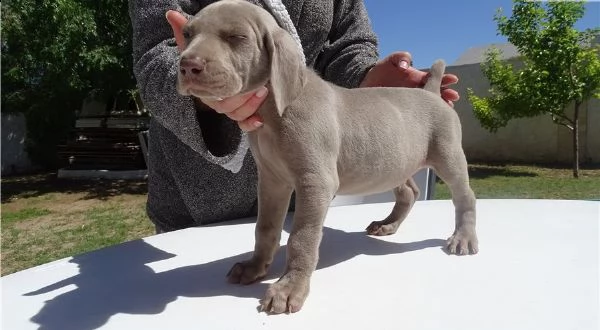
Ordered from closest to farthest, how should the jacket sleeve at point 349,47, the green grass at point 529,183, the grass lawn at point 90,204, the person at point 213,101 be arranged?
the person at point 213,101
the jacket sleeve at point 349,47
the grass lawn at point 90,204
the green grass at point 529,183

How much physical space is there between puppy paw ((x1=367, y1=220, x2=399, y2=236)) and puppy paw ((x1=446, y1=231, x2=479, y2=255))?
0.66ft

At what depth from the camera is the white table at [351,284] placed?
0.95 metres

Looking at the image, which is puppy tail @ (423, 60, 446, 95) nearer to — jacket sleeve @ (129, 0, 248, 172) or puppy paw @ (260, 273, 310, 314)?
jacket sleeve @ (129, 0, 248, 172)

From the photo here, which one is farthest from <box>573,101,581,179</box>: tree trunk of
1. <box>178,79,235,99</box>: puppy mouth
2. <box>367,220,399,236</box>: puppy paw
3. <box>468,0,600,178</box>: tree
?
<box>178,79,235,99</box>: puppy mouth

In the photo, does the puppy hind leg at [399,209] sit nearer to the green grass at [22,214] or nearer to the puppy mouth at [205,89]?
the puppy mouth at [205,89]

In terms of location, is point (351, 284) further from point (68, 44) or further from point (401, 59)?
point (68, 44)

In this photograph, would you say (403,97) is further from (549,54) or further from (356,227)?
(549,54)

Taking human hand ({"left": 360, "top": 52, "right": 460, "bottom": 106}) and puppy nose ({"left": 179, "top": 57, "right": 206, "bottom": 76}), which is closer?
puppy nose ({"left": 179, "top": 57, "right": 206, "bottom": 76})

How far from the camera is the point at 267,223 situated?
118 cm

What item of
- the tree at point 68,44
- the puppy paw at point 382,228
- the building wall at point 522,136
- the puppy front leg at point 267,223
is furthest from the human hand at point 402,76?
the building wall at point 522,136

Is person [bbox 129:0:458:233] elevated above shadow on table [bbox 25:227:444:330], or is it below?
above

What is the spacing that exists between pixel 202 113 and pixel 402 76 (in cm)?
63

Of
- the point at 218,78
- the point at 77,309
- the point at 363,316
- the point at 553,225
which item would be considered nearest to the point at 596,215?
the point at 553,225

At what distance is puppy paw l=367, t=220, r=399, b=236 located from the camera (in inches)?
59.2
